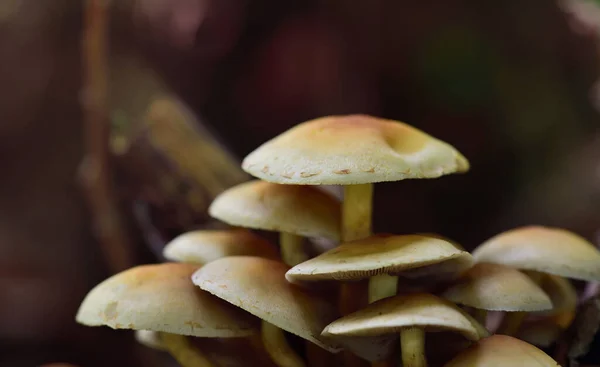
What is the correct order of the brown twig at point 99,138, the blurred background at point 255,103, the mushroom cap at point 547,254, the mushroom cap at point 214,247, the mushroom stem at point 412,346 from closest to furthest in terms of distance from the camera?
the mushroom stem at point 412,346
the mushroom cap at point 547,254
the mushroom cap at point 214,247
the brown twig at point 99,138
the blurred background at point 255,103

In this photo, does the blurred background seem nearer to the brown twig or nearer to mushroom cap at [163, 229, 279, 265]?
the brown twig

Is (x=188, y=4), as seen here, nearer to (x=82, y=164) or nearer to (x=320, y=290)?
(x=82, y=164)

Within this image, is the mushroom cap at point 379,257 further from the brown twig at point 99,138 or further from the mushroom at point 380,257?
the brown twig at point 99,138

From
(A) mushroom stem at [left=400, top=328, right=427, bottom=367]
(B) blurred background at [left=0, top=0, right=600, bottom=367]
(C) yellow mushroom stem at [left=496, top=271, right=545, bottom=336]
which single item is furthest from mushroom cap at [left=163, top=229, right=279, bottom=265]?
(B) blurred background at [left=0, top=0, right=600, bottom=367]

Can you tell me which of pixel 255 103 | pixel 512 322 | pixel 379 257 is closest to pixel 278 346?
pixel 379 257

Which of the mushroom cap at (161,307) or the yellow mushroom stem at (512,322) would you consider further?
the yellow mushroom stem at (512,322)

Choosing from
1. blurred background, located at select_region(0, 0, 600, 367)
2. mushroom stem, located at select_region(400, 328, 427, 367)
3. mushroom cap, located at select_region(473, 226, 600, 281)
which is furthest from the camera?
blurred background, located at select_region(0, 0, 600, 367)

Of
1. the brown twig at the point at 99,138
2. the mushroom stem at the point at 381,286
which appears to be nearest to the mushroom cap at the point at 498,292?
the mushroom stem at the point at 381,286

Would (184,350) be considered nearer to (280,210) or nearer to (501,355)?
(280,210)
